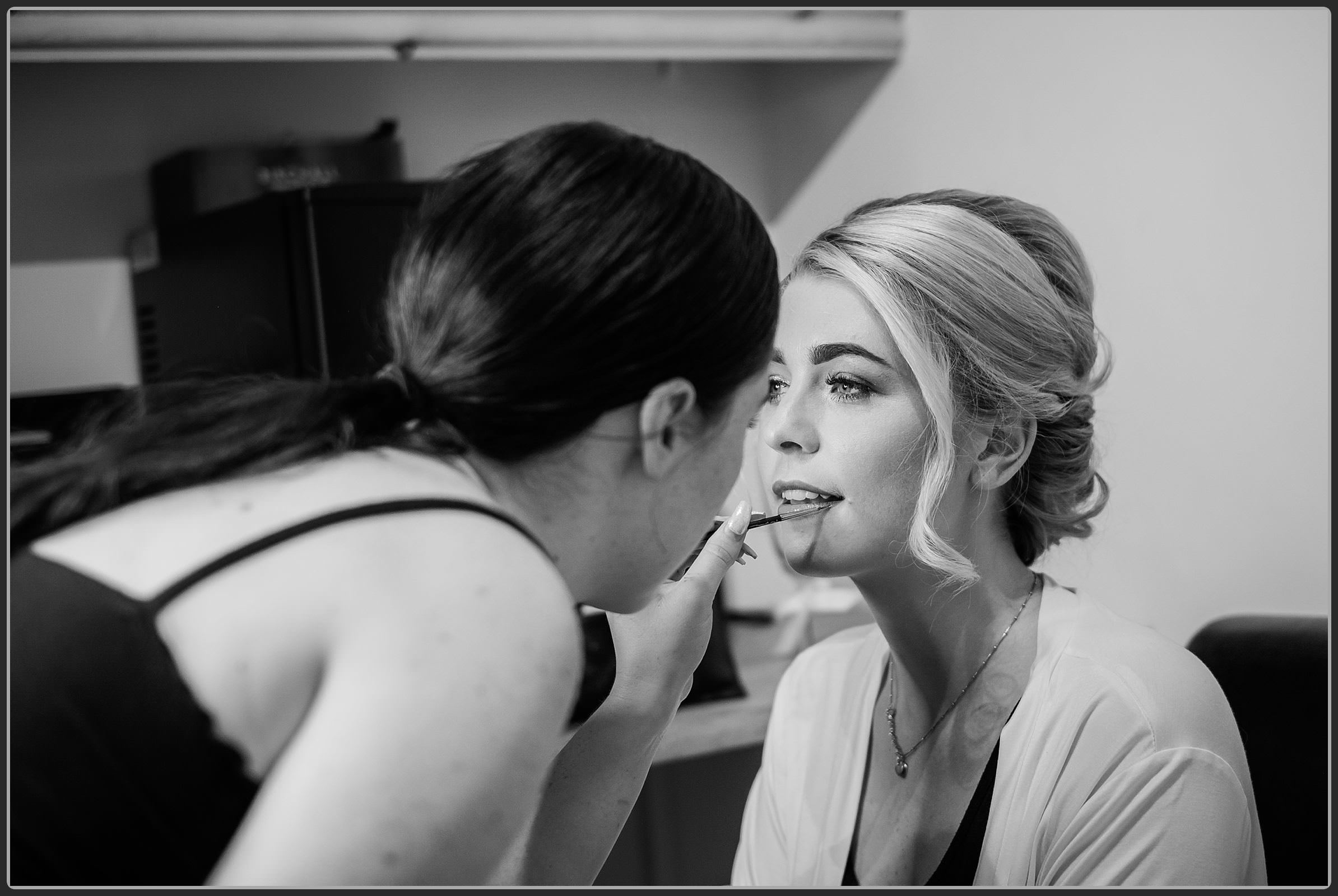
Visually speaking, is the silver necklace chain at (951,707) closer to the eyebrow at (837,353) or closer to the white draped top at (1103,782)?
the white draped top at (1103,782)

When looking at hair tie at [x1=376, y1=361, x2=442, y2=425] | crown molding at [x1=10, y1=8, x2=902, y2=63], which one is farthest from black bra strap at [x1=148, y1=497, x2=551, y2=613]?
crown molding at [x1=10, y1=8, x2=902, y2=63]

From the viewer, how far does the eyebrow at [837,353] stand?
3.65 ft

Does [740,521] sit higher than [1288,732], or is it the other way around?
[740,521]

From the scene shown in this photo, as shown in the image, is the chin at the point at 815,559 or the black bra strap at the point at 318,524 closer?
the black bra strap at the point at 318,524

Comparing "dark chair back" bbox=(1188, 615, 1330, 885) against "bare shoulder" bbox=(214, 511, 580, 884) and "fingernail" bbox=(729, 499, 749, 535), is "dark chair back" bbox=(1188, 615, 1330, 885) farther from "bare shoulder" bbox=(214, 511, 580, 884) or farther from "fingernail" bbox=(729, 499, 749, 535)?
"bare shoulder" bbox=(214, 511, 580, 884)

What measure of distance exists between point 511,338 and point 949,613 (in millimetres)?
676

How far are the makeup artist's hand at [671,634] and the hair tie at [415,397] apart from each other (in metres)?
0.35

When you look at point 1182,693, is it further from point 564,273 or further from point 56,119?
point 56,119

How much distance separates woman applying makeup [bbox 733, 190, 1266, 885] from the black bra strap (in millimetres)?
547

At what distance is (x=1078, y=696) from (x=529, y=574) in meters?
0.64

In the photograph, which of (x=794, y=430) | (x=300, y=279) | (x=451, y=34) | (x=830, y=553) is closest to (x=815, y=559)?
(x=830, y=553)

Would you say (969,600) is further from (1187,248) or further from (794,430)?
(1187,248)

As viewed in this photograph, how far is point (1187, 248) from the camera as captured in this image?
66.1 inches

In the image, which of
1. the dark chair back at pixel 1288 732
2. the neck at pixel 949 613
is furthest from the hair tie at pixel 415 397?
the dark chair back at pixel 1288 732
